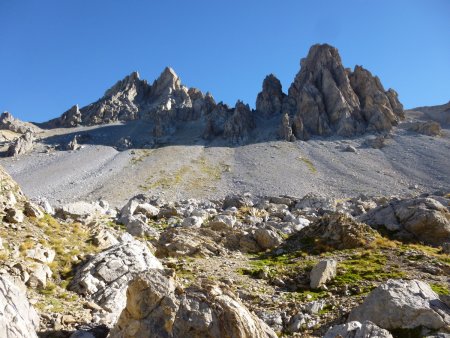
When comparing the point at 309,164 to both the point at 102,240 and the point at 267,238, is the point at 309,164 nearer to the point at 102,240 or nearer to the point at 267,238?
the point at 267,238

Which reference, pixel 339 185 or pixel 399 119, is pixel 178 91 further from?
pixel 339 185

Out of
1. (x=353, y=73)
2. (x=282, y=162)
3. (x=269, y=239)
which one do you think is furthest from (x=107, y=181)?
(x=353, y=73)

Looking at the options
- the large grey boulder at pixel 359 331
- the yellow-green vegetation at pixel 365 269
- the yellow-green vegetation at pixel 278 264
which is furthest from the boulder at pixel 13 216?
the yellow-green vegetation at pixel 365 269

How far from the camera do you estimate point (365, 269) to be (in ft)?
59.1

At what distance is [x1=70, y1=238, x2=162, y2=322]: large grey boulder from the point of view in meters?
12.6

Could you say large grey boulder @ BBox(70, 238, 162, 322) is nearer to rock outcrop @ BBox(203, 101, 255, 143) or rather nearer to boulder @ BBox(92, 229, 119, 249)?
boulder @ BBox(92, 229, 119, 249)

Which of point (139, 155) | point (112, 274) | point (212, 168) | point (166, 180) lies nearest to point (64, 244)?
point (112, 274)

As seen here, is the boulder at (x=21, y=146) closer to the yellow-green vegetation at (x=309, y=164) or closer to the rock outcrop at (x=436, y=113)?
the yellow-green vegetation at (x=309, y=164)

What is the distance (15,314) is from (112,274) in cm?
514

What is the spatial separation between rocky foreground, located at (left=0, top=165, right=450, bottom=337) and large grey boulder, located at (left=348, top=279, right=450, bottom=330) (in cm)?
3

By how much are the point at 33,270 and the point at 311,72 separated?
131m

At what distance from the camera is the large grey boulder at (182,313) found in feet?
26.8

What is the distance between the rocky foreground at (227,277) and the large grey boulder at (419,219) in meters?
0.08

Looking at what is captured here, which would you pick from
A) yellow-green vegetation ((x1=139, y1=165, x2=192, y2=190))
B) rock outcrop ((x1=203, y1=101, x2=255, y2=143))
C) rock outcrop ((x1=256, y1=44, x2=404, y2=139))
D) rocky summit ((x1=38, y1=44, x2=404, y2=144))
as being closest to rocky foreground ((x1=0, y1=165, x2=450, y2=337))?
yellow-green vegetation ((x1=139, y1=165, x2=192, y2=190))
